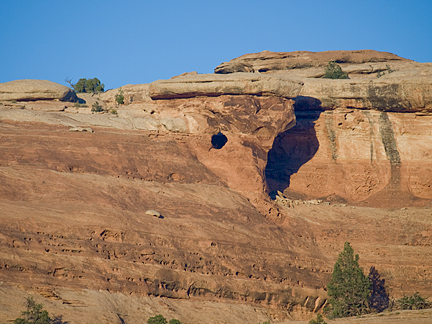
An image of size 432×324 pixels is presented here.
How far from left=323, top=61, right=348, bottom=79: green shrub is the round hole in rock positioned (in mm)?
15949

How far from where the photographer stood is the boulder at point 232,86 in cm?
3597

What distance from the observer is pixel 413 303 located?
31.2 metres

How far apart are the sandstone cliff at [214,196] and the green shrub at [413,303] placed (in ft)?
3.95

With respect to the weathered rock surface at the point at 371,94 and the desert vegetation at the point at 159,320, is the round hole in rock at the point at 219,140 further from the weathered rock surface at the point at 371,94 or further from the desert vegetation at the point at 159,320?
the desert vegetation at the point at 159,320

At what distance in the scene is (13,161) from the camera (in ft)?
98.6

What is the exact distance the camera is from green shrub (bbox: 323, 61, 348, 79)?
162ft

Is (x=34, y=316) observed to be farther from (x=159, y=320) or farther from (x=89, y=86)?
(x=89, y=86)

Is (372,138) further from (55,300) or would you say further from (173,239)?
(55,300)

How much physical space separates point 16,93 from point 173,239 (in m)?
20.3

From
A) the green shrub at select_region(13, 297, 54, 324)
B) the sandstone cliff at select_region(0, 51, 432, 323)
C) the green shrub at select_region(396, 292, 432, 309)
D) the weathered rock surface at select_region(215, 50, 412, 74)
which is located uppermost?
the weathered rock surface at select_region(215, 50, 412, 74)

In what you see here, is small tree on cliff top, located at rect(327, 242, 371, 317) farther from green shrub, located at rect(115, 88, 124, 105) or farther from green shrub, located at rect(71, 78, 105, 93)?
green shrub, located at rect(71, 78, 105, 93)

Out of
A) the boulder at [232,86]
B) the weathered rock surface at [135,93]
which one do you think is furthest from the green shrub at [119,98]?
the boulder at [232,86]

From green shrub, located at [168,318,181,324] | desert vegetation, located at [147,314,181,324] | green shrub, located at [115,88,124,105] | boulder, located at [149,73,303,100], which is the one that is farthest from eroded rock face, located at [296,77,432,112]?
desert vegetation, located at [147,314,181,324]

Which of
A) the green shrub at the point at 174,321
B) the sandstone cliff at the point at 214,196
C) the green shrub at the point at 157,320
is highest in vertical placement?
the sandstone cliff at the point at 214,196
